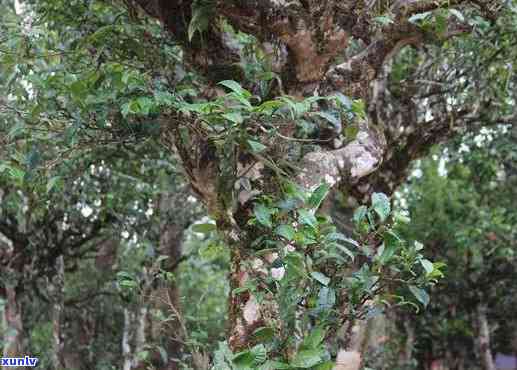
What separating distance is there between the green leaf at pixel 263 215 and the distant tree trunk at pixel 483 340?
6.21 m

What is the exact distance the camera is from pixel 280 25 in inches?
111

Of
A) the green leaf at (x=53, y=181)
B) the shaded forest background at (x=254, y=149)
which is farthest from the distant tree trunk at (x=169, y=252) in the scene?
the green leaf at (x=53, y=181)

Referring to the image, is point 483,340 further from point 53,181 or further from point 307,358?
point 307,358

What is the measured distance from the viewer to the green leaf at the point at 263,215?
219 cm

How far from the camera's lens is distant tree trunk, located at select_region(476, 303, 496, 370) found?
7617 mm

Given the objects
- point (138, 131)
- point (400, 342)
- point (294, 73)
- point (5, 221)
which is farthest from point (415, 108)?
point (400, 342)

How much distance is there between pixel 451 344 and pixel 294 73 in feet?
23.7

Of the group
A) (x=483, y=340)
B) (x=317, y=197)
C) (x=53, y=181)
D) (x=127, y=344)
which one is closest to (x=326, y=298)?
(x=317, y=197)

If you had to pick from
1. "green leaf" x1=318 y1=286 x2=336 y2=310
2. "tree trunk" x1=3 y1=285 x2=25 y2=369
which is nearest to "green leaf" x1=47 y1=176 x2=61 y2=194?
"green leaf" x1=318 y1=286 x2=336 y2=310

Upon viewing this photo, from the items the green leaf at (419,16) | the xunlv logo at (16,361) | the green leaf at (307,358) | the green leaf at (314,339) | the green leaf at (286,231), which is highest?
the green leaf at (419,16)

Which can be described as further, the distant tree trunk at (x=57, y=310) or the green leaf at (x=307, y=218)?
the distant tree trunk at (x=57, y=310)

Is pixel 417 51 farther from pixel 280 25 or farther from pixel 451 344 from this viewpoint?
pixel 451 344

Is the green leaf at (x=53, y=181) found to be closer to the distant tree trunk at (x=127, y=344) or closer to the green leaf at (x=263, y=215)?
the green leaf at (x=263, y=215)

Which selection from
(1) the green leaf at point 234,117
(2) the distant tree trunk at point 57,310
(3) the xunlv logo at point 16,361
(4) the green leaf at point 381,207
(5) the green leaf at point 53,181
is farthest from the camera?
(2) the distant tree trunk at point 57,310
